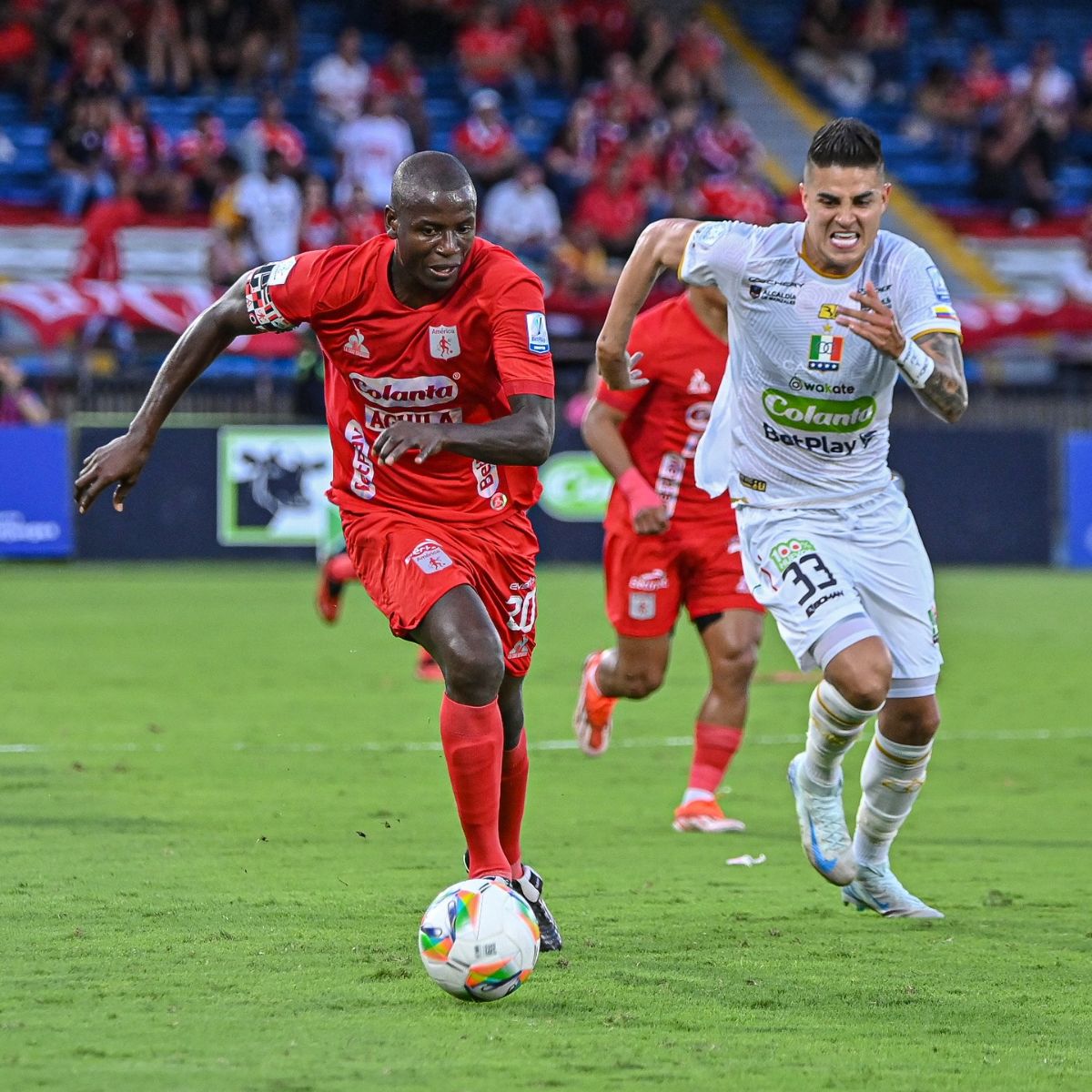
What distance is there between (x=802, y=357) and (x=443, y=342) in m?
1.17

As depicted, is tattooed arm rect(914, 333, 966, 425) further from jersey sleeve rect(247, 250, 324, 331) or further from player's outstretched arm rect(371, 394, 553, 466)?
jersey sleeve rect(247, 250, 324, 331)

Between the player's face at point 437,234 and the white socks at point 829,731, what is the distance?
1.71 meters

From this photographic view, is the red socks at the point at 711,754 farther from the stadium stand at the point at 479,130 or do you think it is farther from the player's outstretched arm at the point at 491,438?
the stadium stand at the point at 479,130

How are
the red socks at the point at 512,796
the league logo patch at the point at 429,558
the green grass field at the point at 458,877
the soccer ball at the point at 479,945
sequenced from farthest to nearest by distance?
the red socks at the point at 512,796 < the league logo patch at the point at 429,558 < the soccer ball at the point at 479,945 < the green grass field at the point at 458,877

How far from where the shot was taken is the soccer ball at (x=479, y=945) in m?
4.72

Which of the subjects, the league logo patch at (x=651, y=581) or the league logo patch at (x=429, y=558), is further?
the league logo patch at (x=651, y=581)

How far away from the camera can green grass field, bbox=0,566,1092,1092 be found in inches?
168

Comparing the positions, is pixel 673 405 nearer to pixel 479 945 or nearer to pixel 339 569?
pixel 479 945

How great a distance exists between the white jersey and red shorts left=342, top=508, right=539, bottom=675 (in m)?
0.88

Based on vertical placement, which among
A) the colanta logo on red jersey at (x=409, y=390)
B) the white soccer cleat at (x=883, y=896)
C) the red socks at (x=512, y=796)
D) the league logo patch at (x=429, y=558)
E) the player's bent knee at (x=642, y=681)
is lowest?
the player's bent knee at (x=642, y=681)

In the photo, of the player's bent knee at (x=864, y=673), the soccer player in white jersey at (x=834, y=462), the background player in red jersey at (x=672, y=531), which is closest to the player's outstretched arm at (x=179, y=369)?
the soccer player in white jersey at (x=834, y=462)

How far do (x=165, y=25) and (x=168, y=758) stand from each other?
16.6m

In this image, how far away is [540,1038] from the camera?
4434 millimetres

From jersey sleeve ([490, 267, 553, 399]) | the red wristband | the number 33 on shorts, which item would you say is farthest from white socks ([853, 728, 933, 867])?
the red wristband
